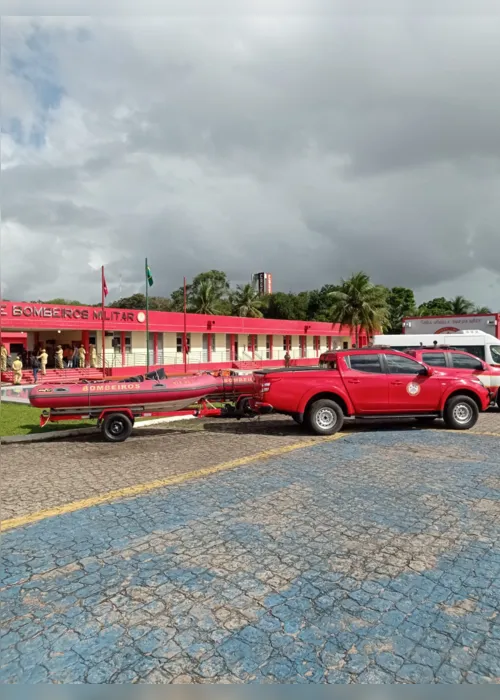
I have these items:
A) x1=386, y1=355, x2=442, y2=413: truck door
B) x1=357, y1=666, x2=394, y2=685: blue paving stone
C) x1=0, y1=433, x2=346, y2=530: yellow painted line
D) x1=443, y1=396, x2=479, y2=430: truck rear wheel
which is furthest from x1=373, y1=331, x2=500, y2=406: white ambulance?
x1=357, y1=666, x2=394, y2=685: blue paving stone

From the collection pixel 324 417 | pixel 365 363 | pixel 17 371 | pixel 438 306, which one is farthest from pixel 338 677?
pixel 438 306

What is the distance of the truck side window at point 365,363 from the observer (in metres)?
9.92

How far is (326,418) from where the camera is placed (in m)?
9.68

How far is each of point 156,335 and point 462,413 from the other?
2477cm

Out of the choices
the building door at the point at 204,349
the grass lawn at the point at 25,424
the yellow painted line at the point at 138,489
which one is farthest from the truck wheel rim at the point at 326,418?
the building door at the point at 204,349

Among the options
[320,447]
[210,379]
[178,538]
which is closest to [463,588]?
[178,538]

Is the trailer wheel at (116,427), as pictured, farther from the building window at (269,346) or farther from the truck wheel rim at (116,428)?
the building window at (269,346)

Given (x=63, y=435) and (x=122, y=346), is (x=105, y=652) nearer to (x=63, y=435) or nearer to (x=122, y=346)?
(x=63, y=435)

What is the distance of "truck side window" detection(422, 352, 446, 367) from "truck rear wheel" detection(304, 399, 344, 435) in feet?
12.3

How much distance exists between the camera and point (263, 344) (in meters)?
40.9

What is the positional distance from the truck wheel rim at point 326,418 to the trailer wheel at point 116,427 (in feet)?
12.7

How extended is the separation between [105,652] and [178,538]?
164cm

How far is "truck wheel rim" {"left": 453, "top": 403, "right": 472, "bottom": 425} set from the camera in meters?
10.1

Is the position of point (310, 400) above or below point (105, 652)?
above
